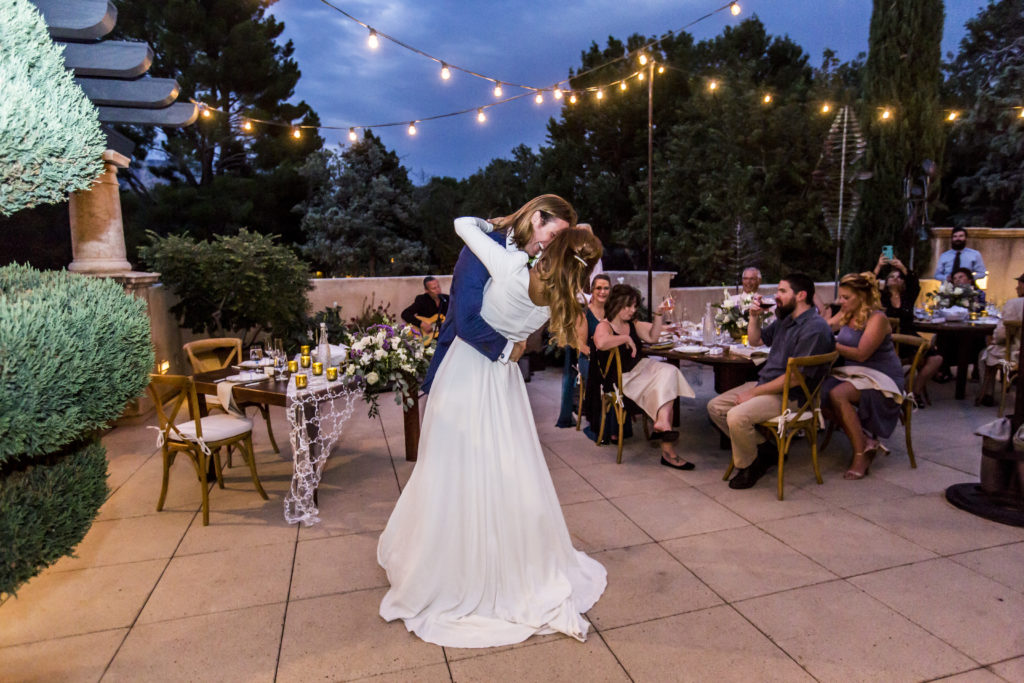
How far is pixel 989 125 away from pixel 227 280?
1867 centimetres

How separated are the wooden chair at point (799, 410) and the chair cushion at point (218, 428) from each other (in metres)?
3.17

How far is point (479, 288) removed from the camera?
254 centimetres

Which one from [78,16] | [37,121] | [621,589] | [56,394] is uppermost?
[78,16]

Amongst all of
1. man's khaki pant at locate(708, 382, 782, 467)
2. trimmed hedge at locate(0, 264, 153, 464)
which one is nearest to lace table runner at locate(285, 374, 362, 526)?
trimmed hedge at locate(0, 264, 153, 464)

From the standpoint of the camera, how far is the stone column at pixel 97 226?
5.76 m

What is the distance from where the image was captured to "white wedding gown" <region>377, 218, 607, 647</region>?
2578 millimetres

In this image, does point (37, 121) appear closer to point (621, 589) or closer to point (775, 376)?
point (621, 589)

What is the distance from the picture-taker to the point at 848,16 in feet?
167

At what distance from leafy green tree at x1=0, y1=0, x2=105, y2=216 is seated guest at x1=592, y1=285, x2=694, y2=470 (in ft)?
11.8

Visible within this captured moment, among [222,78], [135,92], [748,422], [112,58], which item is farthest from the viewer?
[222,78]

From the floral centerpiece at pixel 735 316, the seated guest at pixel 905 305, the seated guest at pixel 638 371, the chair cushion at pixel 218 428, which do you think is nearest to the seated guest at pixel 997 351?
the seated guest at pixel 905 305

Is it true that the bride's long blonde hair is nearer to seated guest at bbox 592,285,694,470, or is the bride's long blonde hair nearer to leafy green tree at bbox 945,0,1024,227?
seated guest at bbox 592,285,694,470

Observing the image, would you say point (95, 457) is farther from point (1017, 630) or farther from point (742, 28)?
point (742, 28)

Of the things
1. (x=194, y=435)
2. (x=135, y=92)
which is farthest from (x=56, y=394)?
(x=135, y=92)
